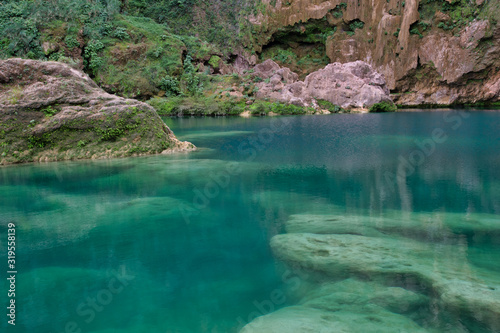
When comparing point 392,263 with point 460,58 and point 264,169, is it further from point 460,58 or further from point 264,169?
point 460,58

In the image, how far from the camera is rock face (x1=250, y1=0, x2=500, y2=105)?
204ft

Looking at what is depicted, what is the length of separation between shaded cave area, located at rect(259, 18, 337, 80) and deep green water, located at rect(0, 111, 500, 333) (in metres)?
62.7

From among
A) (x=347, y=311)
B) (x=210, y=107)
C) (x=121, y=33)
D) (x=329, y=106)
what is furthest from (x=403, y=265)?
(x=121, y=33)

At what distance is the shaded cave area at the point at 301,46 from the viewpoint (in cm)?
7938

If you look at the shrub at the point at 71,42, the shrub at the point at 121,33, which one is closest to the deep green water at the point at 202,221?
the shrub at the point at 71,42

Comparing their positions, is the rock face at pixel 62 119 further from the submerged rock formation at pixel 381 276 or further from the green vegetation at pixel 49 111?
the submerged rock formation at pixel 381 276

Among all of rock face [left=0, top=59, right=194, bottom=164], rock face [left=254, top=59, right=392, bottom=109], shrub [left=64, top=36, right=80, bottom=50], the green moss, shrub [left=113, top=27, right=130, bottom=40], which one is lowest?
rock face [left=0, top=59, right=194, bottom=164]

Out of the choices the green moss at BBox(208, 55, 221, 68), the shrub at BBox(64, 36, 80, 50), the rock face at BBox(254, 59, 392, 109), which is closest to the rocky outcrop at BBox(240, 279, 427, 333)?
the rock face at BBox(254, 59, 392, 109)

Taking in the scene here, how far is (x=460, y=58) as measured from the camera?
209ft

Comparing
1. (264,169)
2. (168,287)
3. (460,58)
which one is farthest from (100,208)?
(460,58)

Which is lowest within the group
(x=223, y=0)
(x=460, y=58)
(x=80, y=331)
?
(x=80, y=331)

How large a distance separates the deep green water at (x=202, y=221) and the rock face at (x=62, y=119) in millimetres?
1376

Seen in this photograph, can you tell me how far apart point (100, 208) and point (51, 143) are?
10.8 meters

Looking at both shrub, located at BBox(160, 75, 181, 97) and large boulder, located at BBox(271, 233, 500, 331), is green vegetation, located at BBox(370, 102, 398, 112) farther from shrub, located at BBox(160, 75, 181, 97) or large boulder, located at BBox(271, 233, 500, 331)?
large boulder, located at BBox(271, 233, 500, 331)
